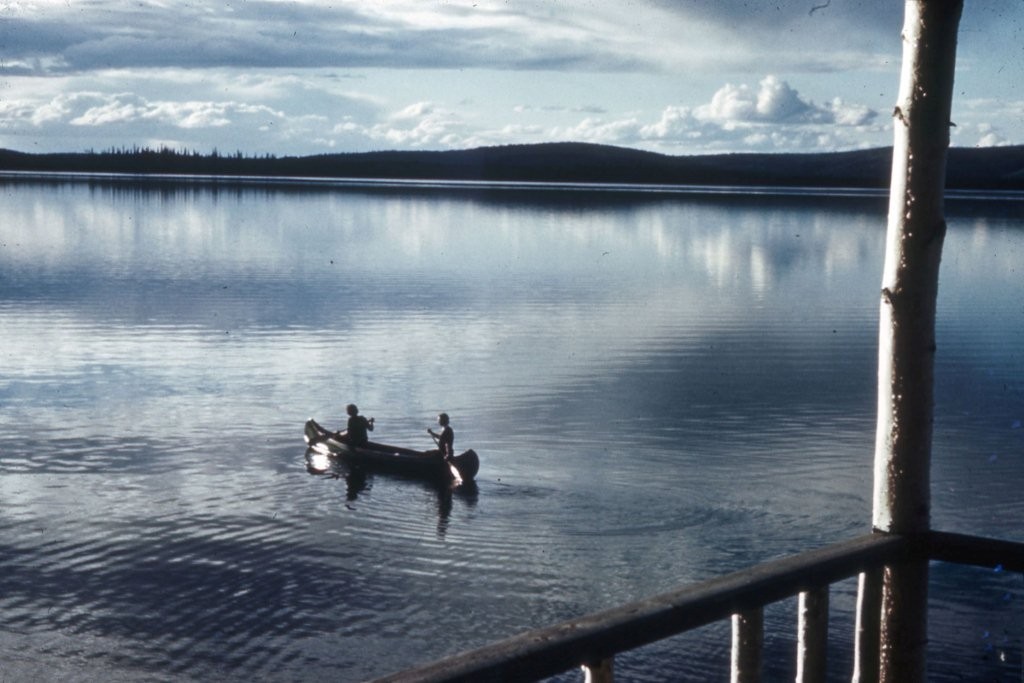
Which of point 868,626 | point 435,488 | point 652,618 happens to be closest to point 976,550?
point 868,626

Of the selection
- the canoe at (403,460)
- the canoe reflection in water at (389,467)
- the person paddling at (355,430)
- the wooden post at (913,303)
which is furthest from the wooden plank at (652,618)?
the person paddling at (355,430)

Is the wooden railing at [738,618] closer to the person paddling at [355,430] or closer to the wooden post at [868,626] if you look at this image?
the wooden post at [868,626]

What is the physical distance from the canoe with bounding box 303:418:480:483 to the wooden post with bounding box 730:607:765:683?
64.0ft

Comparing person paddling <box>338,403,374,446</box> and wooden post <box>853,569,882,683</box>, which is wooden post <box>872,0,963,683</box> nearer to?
wooden post <box>853,569,882,683</box>

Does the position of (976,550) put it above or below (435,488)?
above

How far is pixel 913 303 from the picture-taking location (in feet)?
11.3

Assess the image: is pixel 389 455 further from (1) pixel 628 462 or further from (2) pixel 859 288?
(2) pixel 859 288

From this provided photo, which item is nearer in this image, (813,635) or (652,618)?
(652,618)

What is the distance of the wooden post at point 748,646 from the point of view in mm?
3109

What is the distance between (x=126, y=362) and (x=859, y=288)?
3700cm

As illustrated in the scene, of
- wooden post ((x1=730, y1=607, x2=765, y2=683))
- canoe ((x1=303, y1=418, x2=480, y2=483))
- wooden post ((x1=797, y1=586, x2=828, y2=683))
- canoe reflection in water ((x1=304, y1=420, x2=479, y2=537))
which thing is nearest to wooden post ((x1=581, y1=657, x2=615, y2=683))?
wooden post ((x1=730, y1=607, x2=765, y2=683))

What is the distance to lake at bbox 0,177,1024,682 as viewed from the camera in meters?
16.5

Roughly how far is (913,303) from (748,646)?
3.43ft

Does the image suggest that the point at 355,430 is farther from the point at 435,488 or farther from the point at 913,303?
the point at 913,303
